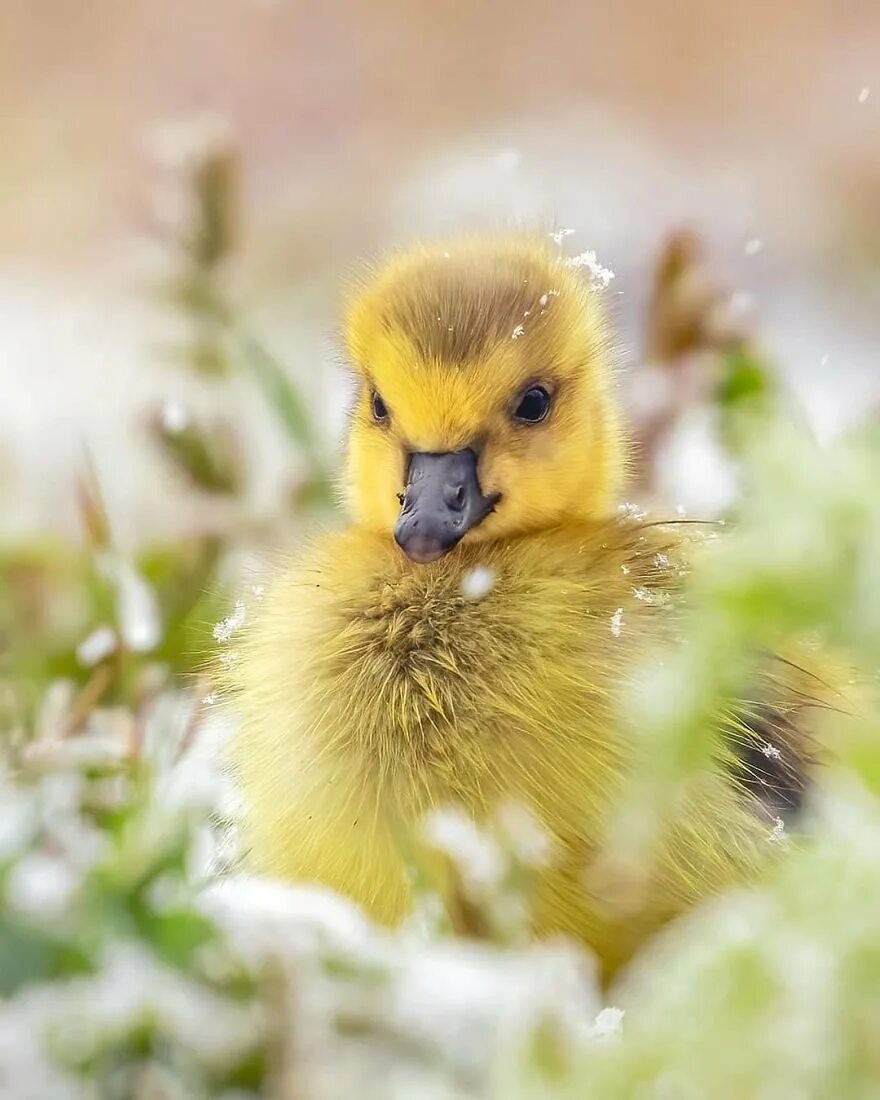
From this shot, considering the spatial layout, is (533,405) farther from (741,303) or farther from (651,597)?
(741,303)

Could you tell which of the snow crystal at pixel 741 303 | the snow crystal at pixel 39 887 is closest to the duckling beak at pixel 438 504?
the snow crystal at pixel 39 887

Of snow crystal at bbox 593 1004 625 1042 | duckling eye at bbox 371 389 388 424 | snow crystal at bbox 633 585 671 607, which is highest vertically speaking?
duckling eye at bbox 371 389 388 424

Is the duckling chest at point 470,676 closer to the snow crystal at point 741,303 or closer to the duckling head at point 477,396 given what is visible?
the duckling head at point 477,396

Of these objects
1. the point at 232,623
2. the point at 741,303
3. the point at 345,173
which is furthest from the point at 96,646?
the point at 345,173

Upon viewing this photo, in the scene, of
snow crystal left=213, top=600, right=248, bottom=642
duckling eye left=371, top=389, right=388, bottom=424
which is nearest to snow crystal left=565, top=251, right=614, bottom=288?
duckling eye left=371, top=389, right=388, bottom=424

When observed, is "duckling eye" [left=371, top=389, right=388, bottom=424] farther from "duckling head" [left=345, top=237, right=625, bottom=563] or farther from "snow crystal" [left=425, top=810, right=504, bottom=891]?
"snow crystal" [left=425, top=810, right=504, bottom=891]

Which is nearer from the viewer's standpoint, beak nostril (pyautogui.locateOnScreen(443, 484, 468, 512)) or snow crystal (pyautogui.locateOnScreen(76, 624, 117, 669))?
beak nostril (pyautogui.locateOnScreen(443, 484, 468, 512))

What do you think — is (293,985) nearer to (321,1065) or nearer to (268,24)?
(321,1065)
